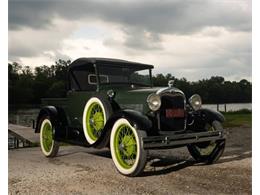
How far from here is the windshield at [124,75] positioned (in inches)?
175

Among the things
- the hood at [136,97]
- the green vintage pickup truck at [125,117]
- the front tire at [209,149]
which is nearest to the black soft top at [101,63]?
the green vintage pickup truck at [125,117]

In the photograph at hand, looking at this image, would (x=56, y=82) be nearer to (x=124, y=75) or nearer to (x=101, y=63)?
(x=101, y=63)

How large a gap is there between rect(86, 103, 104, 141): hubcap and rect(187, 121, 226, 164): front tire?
1399 millimetres

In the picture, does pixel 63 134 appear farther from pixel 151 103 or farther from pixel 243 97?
pixel 243 97

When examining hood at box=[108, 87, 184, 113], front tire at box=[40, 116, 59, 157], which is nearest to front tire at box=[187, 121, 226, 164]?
hood at box=[108, 87, 184, 113]

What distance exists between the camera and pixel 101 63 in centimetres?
446

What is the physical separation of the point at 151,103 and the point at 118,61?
1209 millimetres

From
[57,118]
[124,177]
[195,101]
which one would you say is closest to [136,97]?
[195,101]

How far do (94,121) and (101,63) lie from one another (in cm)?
86

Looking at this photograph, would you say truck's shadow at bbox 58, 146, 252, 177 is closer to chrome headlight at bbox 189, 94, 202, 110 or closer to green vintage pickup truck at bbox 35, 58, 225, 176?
green vintage pickup truck at bbox 35, 58, 225, 176

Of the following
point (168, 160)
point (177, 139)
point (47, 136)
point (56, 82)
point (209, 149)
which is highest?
point (56, 82)

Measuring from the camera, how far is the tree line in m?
3.55

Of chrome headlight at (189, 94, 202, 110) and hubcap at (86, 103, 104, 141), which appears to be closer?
hubcap at (86, 103, 104, 141)
